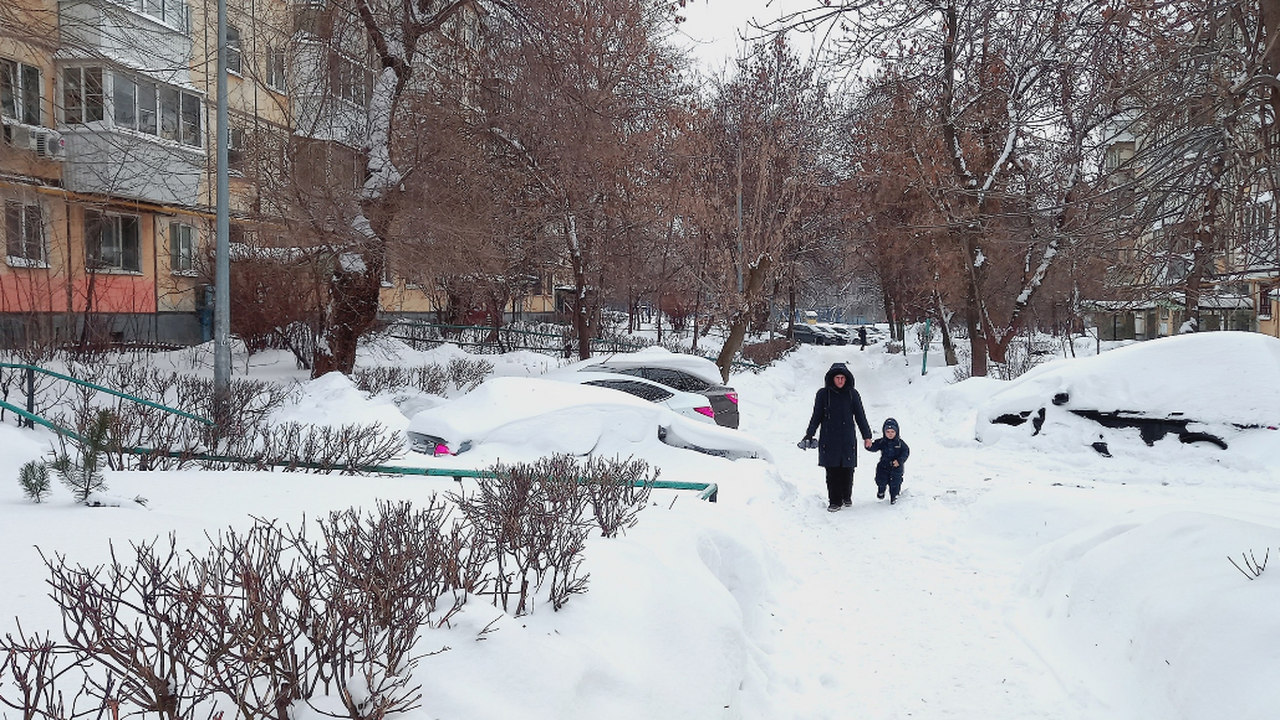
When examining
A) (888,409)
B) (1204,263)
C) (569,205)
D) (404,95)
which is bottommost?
(888,409)

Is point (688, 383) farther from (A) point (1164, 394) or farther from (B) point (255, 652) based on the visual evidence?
(B) point (255, 652)

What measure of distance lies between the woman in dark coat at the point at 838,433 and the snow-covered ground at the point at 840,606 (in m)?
0.36

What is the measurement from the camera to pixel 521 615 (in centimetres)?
351

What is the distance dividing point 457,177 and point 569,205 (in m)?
3.86

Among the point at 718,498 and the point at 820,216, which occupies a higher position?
the point at 820,216

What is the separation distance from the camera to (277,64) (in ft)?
52.7

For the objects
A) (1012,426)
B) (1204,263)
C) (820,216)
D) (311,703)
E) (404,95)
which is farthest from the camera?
(820,216)

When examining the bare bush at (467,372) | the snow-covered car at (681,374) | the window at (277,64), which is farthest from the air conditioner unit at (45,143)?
the snow-covered car at (681,374)

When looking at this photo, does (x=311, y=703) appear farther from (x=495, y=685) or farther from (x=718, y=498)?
(x=718, y=498)

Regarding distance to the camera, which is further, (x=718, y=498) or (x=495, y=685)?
(x=718, y=498)

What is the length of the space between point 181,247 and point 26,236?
22.7ft

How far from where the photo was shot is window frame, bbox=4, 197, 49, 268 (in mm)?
16531

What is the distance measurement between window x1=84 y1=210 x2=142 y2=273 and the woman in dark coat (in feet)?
58.4

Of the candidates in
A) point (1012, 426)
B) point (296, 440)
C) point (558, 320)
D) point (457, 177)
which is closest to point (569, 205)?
point (457, 177)
